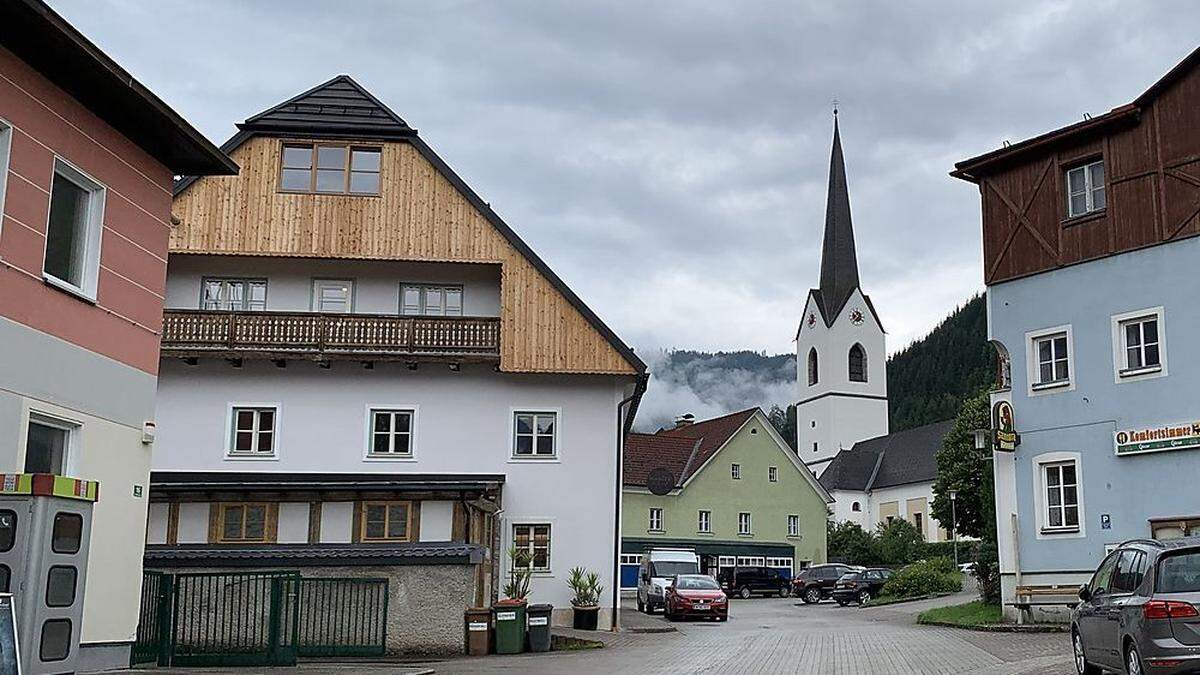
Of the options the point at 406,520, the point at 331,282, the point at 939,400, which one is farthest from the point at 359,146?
the point at 939,400

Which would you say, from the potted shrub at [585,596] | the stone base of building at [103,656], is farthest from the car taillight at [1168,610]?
the potted shrub at [585,596]

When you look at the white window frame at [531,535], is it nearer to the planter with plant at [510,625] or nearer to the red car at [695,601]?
the planter with plant at [510,625]

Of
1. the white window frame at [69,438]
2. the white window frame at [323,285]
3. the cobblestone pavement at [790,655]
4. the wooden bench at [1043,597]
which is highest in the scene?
the white window frame at [323,285]

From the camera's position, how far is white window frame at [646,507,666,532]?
61.3 meters

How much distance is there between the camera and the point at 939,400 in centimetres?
14800

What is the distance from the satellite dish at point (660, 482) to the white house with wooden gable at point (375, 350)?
28.0m

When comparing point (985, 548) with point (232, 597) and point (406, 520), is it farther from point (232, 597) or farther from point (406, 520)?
point (232, 597)

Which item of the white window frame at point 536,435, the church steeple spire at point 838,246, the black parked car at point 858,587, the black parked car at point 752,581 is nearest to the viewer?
the white window frame at point 536,435

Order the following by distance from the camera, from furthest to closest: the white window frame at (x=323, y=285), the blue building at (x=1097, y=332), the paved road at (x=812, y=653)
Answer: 1. the white window frame at (x=323, y=285)
2. the blue building at (x=1097, y=332)
3. the paved road at (x=812, y=653)

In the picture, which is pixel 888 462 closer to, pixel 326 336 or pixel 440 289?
pixel 440 289

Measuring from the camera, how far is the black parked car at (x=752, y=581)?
58.0 m

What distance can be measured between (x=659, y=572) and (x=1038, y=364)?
65.2 ft

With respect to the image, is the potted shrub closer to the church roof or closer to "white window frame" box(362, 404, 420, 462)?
"white window frame" box(362, 404, 420, 462)

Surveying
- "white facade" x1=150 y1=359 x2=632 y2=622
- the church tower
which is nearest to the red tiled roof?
"white facade" x1=150 y1=359 x2=632 y2=622
